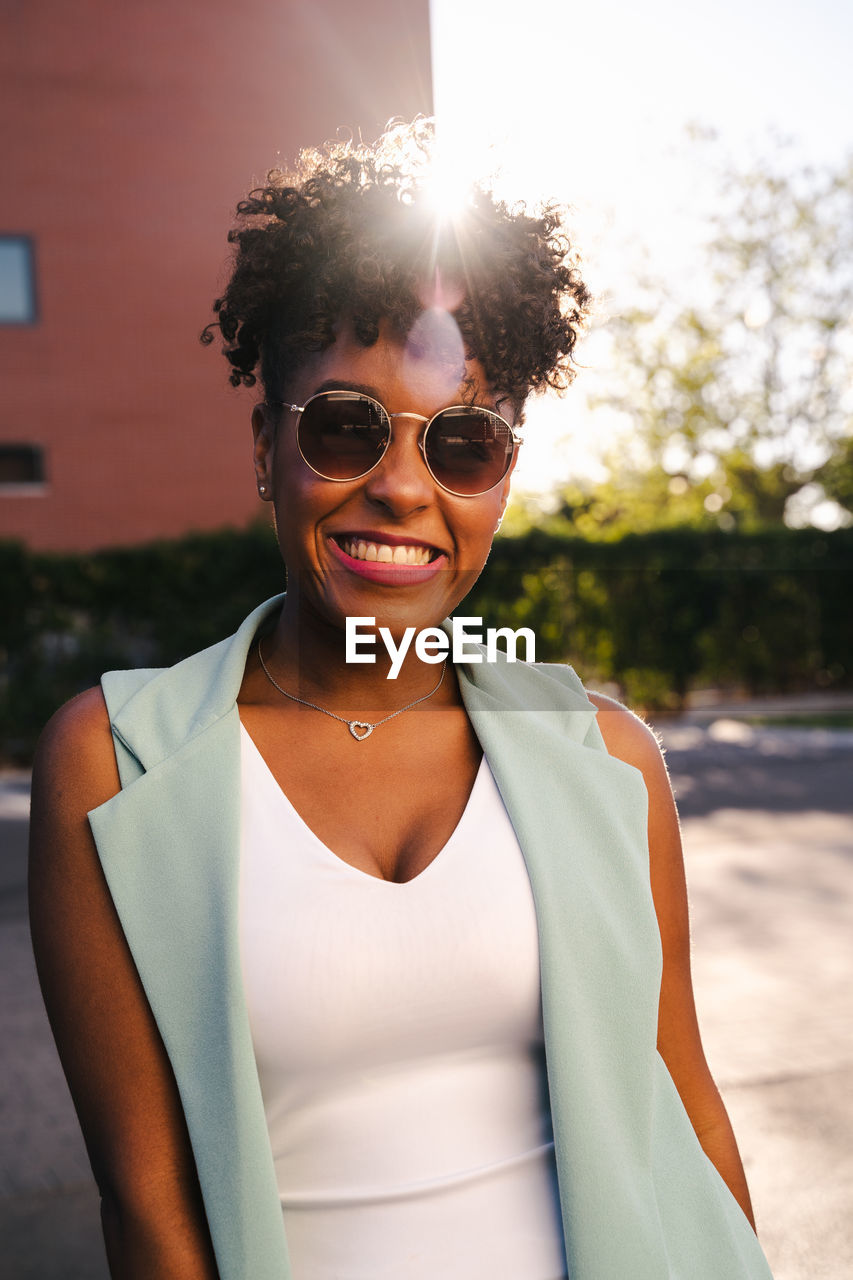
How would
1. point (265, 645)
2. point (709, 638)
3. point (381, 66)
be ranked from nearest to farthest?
point (265, 645)
point (709, 638)
point (381, 66)

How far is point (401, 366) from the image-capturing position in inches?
59.2

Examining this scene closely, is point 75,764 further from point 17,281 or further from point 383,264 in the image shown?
point 17,281

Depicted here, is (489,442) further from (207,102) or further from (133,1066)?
(207,102)

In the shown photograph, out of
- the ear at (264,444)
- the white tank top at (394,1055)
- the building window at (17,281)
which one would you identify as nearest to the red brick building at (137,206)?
the building window at (17,281)

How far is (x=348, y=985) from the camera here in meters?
1.35

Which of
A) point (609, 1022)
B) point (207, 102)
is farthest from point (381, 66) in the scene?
point (609, 1022)

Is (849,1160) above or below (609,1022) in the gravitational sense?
below

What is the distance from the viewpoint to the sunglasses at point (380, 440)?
4.84 feet

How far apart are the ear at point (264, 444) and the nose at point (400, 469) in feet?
0.62

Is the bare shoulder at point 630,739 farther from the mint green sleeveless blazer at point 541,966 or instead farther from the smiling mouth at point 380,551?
the smiling mouth at point 380,551

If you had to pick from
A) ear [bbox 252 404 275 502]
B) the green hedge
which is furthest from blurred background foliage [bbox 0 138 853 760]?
ear [bbox 252 404 275 502]

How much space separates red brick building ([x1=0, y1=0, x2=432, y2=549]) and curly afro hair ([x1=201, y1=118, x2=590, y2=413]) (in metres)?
16.7

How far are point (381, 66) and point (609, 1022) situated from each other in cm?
1903

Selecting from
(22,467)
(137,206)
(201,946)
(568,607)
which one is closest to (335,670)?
(201,946)
